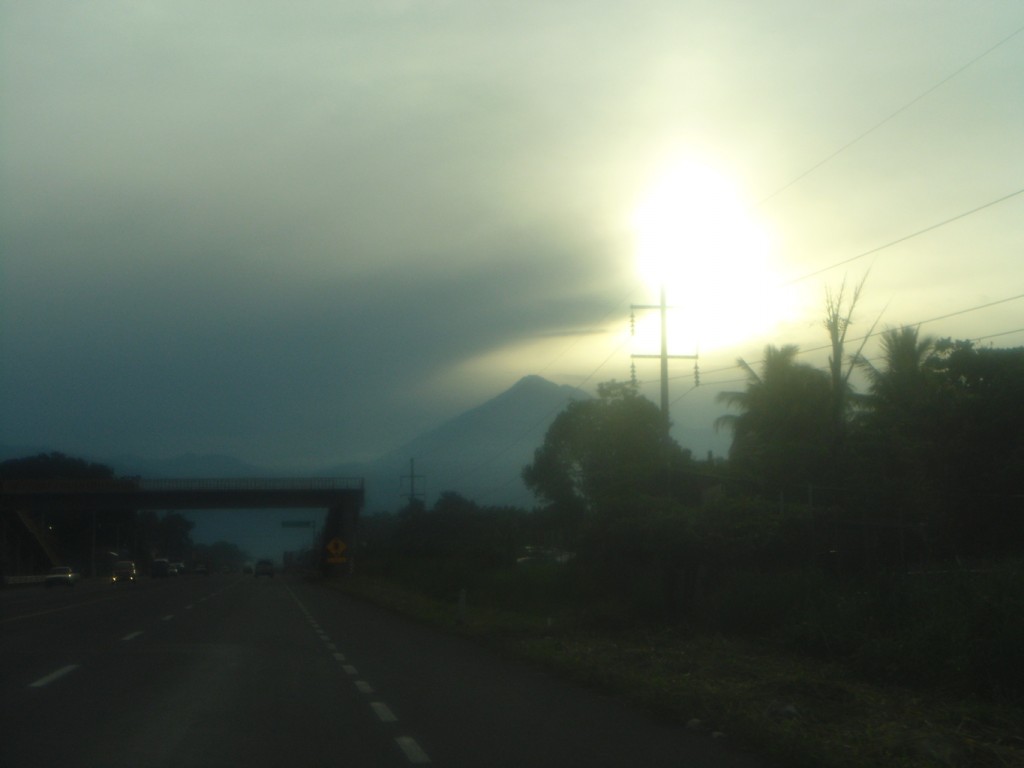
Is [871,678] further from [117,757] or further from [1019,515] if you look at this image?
[1019,515]

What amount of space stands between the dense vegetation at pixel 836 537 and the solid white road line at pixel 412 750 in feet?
23.2

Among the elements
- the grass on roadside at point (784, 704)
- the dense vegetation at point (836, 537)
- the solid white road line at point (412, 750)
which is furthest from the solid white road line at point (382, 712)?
the dense vegetation at point (836, 537)

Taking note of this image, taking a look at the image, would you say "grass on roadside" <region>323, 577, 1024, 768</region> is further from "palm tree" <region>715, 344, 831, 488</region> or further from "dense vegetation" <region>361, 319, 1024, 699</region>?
"palm tree" <region>715, 344, 831, 488</region>

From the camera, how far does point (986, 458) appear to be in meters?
33.1

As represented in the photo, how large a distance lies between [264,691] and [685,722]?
5505 mm

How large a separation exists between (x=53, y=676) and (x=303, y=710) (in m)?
5.00

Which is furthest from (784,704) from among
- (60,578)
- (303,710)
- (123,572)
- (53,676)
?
(123,572)

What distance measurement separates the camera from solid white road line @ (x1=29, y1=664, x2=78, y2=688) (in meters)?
14.0

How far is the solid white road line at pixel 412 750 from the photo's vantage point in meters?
9.12

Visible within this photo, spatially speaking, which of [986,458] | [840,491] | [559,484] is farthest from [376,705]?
[559,484]

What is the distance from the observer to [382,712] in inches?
464

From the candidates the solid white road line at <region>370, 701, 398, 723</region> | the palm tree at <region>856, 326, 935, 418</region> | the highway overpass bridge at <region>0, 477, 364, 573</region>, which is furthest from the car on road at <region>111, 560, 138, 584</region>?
the solid white road line at <region>370, 701, 398, 723</region>

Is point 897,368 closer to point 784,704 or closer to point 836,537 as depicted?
point 836,537

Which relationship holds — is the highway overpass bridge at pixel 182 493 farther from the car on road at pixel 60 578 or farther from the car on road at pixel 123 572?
the car on road at pixel 60 578
